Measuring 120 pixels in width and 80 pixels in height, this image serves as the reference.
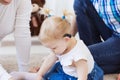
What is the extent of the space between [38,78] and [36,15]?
753 millimetres

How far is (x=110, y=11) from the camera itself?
1498mm

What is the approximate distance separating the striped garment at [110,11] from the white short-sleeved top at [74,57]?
35 centimetres

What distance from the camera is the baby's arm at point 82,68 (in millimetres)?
1159

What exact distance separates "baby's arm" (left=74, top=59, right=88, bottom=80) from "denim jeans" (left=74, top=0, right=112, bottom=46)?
1.55ft

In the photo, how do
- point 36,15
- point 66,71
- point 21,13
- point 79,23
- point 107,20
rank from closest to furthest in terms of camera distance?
point 66,71
point 21,13
point 107,20
point 79,23
point 36,15

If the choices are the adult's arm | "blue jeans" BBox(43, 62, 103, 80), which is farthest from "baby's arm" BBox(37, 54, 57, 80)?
the adult's arm

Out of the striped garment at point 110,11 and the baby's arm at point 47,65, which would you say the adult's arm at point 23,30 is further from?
the striped garment at point 110,11

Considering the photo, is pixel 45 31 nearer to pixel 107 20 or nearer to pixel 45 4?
pixel 107 20

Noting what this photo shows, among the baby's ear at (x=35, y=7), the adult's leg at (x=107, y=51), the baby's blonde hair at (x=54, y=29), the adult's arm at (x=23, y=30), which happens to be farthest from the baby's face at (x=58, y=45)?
the baby's ear at (x=35, y=7)

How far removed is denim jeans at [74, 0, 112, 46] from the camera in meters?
1.60

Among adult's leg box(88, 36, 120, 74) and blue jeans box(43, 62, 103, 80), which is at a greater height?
blue jeans box(43, 62, 103, 80)

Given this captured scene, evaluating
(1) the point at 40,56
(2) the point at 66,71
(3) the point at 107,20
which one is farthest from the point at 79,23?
(2) the point at 66,71

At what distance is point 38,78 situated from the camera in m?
1.27

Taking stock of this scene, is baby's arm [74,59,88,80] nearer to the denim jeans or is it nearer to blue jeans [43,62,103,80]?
blue jeans [43,62,103,80]
